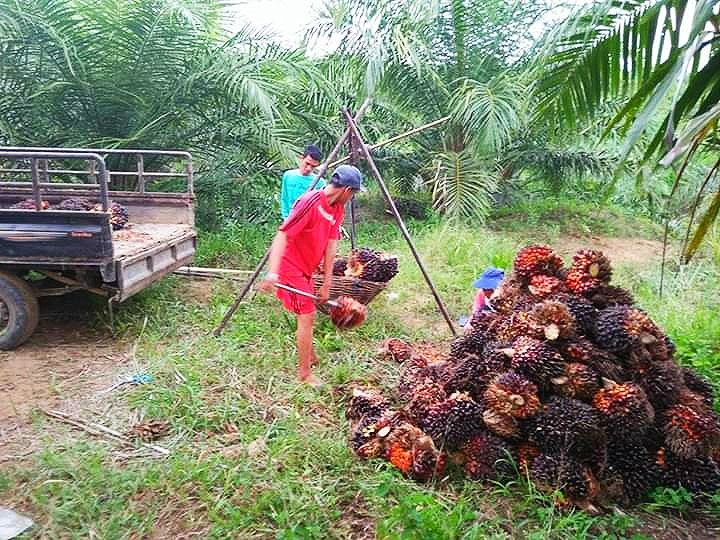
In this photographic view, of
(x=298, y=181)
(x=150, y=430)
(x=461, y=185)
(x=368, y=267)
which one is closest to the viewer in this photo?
(x=150, y=430)

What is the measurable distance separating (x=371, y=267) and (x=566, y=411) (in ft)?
7.27

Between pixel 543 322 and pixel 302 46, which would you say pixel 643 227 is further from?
pixel 543 322

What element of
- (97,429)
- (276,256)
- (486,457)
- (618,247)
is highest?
(276,256)

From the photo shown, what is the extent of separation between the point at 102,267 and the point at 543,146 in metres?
7.13

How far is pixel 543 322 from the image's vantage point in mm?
2736

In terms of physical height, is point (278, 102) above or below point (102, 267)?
above

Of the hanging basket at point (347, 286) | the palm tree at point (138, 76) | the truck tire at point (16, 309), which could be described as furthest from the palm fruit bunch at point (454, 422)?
the palm tree at point (138, 76)

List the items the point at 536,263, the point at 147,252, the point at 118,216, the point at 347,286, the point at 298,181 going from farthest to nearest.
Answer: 1. the point at 298,181
2. the point at 118,216
3. the point at 347,286
4. the point at 147,252
5. the point at 536,263

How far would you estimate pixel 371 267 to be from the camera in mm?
A: 4477

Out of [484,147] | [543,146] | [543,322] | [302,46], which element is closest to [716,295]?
[484,147]

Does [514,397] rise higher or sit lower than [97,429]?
higher

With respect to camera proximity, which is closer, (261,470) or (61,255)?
(261,470)

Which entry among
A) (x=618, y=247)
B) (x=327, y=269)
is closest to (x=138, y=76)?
(x=327, y=269)

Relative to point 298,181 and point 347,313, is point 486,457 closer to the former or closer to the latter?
point 347,313
